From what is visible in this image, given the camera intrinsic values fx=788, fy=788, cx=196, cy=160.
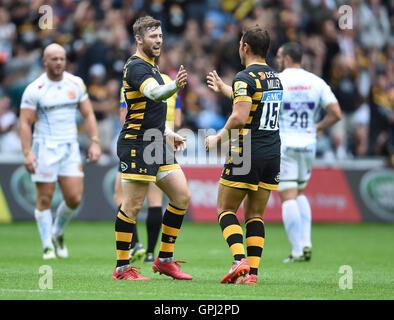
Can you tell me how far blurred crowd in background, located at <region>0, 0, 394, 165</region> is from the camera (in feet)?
59.2

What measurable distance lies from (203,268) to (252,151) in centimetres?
217

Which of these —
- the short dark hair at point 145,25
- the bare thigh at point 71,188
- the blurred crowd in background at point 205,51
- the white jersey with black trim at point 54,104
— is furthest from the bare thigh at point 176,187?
the blurred crowd in background at point 205,51

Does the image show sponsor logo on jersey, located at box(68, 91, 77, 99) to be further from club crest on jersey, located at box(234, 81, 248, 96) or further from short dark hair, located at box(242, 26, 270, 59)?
club crest on jersey, located at box(234, 81, 248, 96)

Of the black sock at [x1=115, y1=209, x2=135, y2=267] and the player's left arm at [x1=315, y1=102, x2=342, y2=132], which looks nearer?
the black sock at [x1=115, y1=209, x2=135, y2=267]

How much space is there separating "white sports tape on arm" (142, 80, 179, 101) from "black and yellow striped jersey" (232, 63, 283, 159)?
0.64 meters

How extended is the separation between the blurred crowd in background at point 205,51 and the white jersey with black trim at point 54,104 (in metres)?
6.70

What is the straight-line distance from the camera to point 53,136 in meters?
10.4

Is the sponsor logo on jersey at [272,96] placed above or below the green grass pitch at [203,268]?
above

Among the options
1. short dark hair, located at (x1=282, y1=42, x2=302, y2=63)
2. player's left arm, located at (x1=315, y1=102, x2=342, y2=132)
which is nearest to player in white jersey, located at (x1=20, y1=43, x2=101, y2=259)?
short dark hair, located at (x1=282, y1=42, x2=302, y2=63)

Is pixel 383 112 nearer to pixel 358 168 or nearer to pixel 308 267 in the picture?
pixel 358 168

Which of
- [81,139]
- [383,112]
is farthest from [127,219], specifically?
[383,112]

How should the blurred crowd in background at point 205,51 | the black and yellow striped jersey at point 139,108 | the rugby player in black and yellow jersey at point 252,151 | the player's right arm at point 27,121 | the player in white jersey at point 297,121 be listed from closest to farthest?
the rugby player in black and yellow jersey at point 252,151 < the black and yellow striped jersey at point 139,108 < the player's right arm at point 27,121 < the player in white jersey at point 297,121 < the blurred crowd in background at point 205,51

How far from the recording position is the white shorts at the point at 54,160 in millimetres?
10297

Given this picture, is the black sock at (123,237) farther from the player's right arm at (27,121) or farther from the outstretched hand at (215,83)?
the player's right arm at (27,121)
